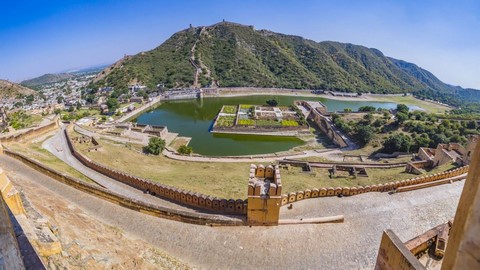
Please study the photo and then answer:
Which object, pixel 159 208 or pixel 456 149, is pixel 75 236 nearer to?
pixel 159 208

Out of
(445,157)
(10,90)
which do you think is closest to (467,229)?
(445,157)

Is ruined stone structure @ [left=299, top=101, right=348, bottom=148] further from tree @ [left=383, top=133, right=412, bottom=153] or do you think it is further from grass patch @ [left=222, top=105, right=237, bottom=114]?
grass patch @ [left=222, top=105, right=237, bottom=114]

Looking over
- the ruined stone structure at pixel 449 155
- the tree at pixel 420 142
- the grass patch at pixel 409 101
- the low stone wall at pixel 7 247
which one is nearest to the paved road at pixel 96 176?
the low stone wall at pixel 7 247

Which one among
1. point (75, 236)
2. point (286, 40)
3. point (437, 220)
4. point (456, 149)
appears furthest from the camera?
point (286, 40)

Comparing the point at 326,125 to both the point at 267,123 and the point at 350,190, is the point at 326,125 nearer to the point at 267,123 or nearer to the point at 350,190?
the point at 267,123

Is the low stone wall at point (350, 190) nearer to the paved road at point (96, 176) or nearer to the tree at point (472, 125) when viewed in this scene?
the paved road at point (96, 176)

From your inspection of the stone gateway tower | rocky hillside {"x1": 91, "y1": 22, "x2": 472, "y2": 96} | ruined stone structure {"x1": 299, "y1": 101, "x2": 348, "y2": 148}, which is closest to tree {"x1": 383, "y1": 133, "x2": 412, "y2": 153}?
ruined stone structure {"x1": 299, "y1": 101, "x2": 348, "y2": 148}

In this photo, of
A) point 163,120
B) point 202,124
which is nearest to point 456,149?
point 202,124
